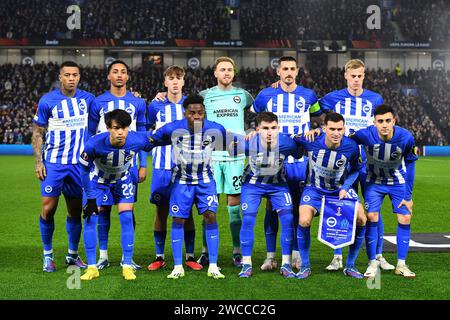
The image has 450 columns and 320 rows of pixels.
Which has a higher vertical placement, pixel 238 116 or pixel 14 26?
pixel 14 26

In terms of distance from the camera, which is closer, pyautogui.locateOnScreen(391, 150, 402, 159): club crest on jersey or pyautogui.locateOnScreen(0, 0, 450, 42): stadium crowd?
pyautogui.locateOnScreen(391, 150, 402, 159): club crest on jersey

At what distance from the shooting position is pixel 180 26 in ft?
138

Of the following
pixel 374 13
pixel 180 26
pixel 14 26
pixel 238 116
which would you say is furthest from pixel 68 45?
pixel 238 116

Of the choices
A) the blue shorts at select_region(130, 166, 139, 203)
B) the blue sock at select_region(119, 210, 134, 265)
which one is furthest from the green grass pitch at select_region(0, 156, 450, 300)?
the blue shorts at select_region(130, 166, 139, 203)

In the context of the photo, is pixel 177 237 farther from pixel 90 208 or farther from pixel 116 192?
pixel 90 208

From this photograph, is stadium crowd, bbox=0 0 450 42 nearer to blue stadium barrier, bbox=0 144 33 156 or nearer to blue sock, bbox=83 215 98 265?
blue stadium barrier, bbox=0 144 33 156

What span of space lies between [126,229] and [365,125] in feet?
9.11

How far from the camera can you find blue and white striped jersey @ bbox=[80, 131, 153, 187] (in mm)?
6707

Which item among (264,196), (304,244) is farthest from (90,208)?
(304,244)

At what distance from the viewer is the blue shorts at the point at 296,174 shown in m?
7.27

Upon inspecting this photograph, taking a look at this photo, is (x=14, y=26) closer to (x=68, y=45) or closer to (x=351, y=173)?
(x=68, y=45)

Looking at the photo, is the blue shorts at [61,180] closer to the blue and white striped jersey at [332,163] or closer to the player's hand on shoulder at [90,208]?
the player's hand on shoulder at [90,208]

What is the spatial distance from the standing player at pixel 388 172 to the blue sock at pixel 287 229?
774 mm

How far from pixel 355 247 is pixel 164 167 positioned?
216 cm
